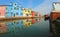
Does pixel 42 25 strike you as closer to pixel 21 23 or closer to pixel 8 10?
pixel 21 23

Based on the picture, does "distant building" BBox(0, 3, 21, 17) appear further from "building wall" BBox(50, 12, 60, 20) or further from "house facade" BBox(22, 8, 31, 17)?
"building wall" BBox(50, 12, 60, 20)

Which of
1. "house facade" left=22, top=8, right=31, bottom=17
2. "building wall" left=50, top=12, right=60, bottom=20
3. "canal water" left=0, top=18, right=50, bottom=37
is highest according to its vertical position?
"house facade" left=22, top=8, right=31, bottom=17

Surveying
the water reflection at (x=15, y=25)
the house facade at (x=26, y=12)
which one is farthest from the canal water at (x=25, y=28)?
the house facade at (x=26, y=12)

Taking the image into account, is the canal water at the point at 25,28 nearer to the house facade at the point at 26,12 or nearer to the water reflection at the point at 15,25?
the water reflection at the point at 15,25

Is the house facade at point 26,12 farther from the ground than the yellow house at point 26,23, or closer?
farther from the ground

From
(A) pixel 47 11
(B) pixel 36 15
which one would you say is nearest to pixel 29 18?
(B) pixel 36 15

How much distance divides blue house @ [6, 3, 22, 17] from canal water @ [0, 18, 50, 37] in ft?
0.40

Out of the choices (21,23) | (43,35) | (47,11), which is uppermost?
(47,11)

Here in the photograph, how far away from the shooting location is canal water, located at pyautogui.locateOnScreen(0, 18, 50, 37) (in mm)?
2891

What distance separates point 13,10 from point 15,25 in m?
0.26

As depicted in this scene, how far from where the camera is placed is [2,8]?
2922 mm

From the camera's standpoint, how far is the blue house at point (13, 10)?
2932 millimetres

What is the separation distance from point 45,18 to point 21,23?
423 mm

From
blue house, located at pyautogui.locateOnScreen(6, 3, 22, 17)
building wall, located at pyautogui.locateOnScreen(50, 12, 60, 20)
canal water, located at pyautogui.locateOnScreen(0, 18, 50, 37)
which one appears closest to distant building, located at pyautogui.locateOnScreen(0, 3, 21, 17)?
blue house, located at pyautogui.locateOnScreen(6, 3, 22, 17)
